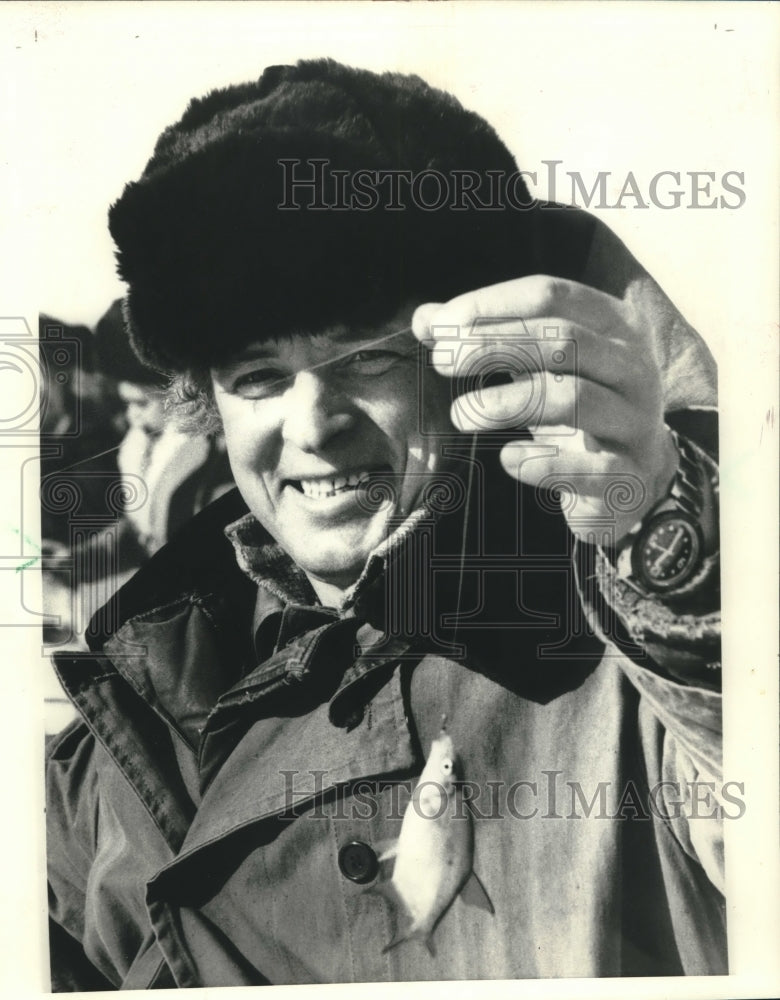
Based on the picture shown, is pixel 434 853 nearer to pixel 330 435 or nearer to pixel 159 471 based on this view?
pixel 330 435

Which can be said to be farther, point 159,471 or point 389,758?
point 159,471

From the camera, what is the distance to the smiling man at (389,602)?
2.37 metres

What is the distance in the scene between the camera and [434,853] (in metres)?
2.37

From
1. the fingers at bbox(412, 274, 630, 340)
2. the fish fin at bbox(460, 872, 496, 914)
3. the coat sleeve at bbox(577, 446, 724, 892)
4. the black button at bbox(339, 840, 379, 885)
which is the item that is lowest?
the fish fin at bbox(460, 872, 496, 914)

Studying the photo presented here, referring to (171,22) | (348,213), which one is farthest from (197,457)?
(171,22)

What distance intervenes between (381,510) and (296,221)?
2.23 ft

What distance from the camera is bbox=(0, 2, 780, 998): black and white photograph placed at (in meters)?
2.38

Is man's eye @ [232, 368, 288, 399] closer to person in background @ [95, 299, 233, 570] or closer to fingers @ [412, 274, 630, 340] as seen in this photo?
person in background @ [95, 299, 233, 570]

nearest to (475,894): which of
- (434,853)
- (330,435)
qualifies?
(434,853)

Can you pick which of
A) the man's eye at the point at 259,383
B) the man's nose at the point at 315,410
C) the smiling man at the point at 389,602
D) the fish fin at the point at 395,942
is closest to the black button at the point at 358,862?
the smiling man at the point at 389,602

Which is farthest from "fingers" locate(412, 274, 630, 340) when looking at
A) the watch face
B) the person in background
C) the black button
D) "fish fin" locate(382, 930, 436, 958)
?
"fish fin" locate(382, 930, 436, 958)

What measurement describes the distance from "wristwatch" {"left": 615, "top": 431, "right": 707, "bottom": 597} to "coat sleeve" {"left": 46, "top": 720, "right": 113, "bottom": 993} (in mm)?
1314

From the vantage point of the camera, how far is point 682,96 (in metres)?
2.48

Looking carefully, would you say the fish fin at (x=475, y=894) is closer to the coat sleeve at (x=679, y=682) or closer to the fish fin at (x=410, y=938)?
the fish fin at (x=410, y=938)
